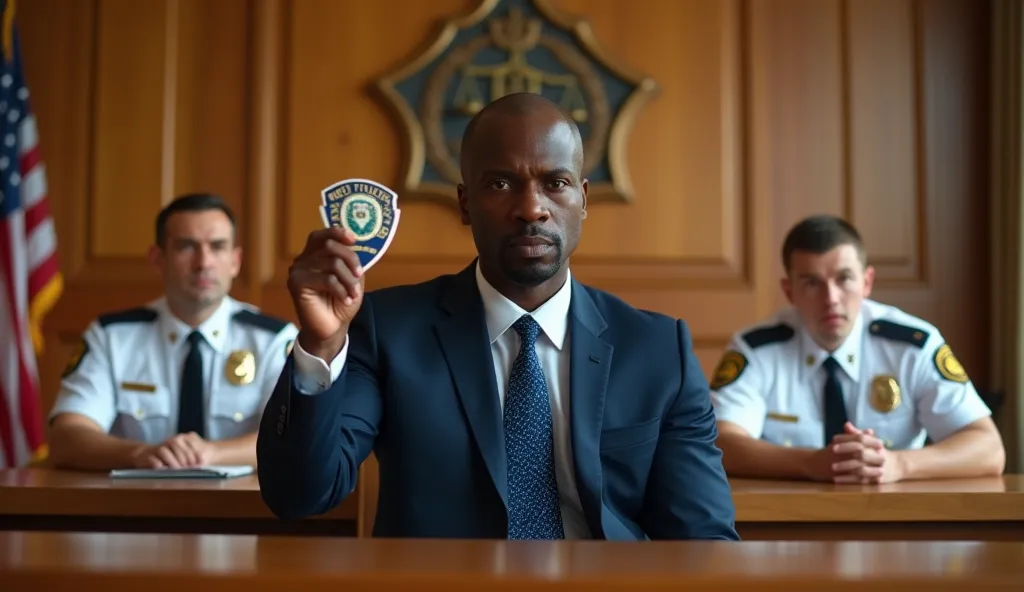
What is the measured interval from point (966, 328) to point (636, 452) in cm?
299

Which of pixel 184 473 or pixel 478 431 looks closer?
pixel 478 431

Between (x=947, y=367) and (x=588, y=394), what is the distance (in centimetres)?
173

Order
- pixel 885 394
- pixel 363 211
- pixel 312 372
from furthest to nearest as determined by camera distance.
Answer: pixel 885 394
pixel 363 211
pixel 312 372

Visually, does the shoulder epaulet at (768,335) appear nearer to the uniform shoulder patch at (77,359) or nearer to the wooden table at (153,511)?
the wooden table at (153,511)

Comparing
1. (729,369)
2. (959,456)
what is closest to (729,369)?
(729,369)

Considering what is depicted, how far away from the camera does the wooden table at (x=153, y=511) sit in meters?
2.06

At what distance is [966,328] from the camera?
411 centimetres

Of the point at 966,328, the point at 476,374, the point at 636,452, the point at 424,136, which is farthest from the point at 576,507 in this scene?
the point at 966,328

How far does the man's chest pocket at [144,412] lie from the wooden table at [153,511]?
1009 mm

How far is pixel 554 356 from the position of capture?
170 cm

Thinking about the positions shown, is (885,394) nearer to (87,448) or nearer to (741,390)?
(741,390)

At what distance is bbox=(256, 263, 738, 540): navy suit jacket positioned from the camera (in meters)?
1.54

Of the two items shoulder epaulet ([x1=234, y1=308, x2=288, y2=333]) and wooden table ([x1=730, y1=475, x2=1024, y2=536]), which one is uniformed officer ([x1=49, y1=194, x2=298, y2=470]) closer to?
shoulder epaulet ([x1=234, y1=308, x2=288, y2=333])

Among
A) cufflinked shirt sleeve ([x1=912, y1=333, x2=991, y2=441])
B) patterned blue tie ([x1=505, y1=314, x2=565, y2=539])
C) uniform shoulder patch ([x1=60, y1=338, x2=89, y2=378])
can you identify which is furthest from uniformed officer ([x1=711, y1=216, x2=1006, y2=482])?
uniform shoulder patch ([x1=60, y1=338, x2=89, y2=378])
